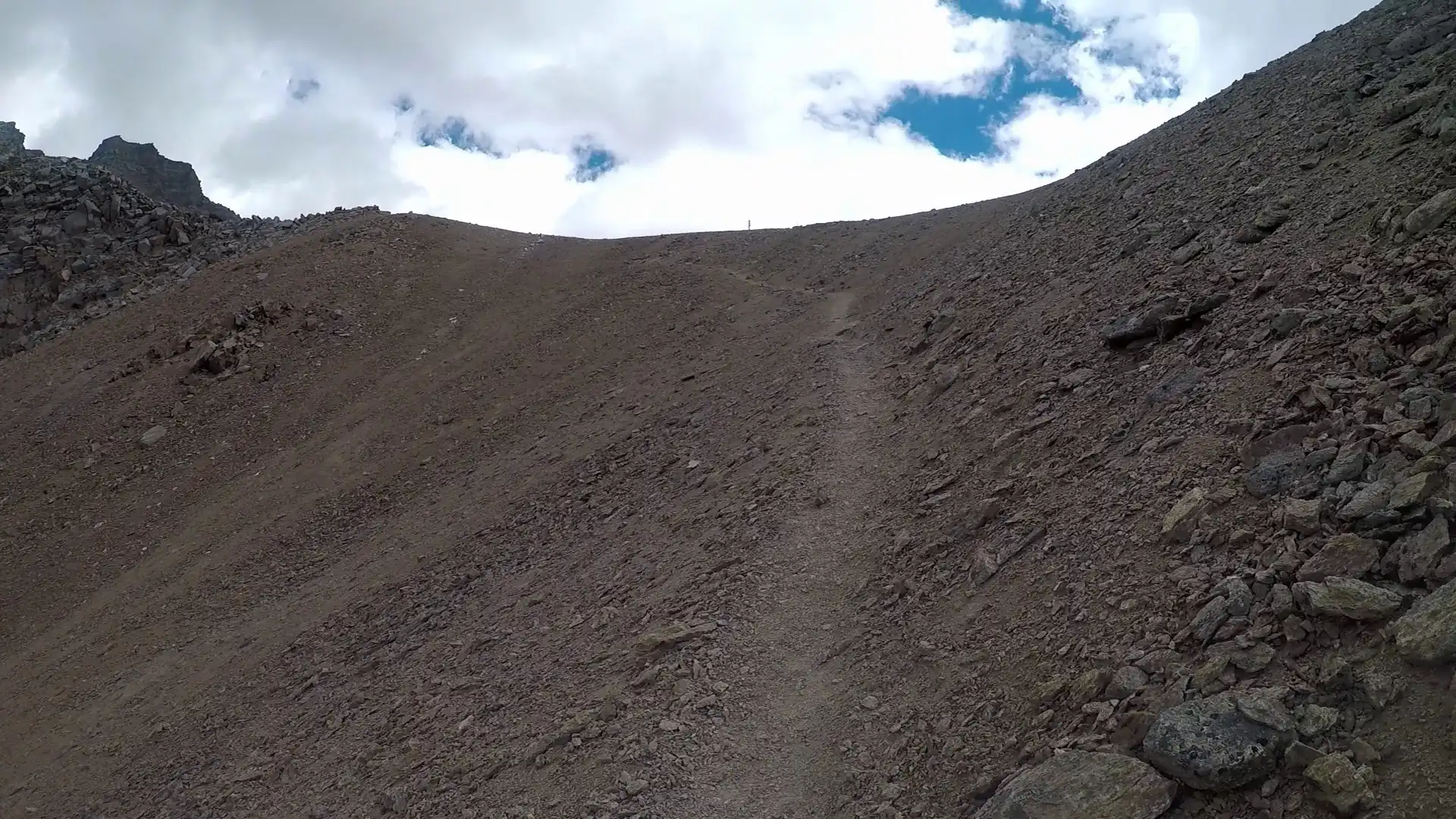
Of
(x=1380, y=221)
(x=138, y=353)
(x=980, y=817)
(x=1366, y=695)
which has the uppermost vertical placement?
(x=138, y=353)

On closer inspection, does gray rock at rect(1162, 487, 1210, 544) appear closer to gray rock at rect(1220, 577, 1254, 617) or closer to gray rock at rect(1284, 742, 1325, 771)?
gray rock at rect(1220, 577, 1254, 617)

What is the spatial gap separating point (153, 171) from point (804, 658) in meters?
48.5

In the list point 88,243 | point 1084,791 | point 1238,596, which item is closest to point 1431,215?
point 1238,596

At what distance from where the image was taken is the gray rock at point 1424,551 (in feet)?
16.9

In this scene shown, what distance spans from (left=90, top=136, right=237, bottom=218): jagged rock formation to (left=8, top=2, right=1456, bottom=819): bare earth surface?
77.5 feet

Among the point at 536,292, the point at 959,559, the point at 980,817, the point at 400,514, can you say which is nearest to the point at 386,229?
the point at 536,292

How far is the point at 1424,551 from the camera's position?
5215 millimetres

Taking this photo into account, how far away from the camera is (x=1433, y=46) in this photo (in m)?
13.5

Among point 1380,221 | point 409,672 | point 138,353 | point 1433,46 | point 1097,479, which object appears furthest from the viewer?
point 138,353

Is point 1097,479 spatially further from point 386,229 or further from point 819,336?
point 386,229

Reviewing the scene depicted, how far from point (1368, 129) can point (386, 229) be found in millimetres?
27791

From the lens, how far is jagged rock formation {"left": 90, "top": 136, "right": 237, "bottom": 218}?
43.1 meters

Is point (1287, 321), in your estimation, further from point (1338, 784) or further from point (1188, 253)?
point (1338, 784)

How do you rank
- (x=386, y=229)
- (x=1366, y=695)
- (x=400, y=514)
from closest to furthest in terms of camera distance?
(x=1366, y=695) → (x=400, y=514) → (x=386, y=229)
